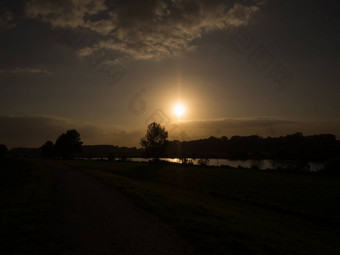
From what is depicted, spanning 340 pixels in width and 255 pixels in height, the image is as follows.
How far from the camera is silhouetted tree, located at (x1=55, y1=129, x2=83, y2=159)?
111 meters

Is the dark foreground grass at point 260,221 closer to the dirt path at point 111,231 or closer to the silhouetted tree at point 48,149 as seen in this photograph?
the dirt path at point 111,231

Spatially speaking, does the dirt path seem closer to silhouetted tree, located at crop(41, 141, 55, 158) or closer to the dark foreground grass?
the dark foreground grass

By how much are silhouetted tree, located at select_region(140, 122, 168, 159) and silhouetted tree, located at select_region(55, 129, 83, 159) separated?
47047 millimetres

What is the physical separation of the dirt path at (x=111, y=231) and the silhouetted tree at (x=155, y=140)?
6267 centimetres

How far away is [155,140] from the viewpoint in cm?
7862

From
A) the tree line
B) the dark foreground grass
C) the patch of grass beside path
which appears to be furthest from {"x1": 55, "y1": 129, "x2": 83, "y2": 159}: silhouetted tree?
the patch of grass beside path

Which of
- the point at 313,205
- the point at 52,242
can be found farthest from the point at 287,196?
the point at 52,242

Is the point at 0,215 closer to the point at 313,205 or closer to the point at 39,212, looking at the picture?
the point at 39,212

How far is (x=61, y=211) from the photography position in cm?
1267

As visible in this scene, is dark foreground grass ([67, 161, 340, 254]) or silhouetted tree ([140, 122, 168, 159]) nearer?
dark foreground grass ([67, 161, 340, 254])

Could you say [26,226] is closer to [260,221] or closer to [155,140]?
[260,221]

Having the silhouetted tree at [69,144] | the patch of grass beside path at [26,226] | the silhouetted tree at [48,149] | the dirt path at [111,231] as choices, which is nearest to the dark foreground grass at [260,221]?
the dirt path at [111,231]

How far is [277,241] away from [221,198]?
1339cm

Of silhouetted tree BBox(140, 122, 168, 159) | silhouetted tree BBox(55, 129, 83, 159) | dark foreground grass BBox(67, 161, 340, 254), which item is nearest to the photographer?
dark foreground grass BBox(67, 161, 340, 254)
